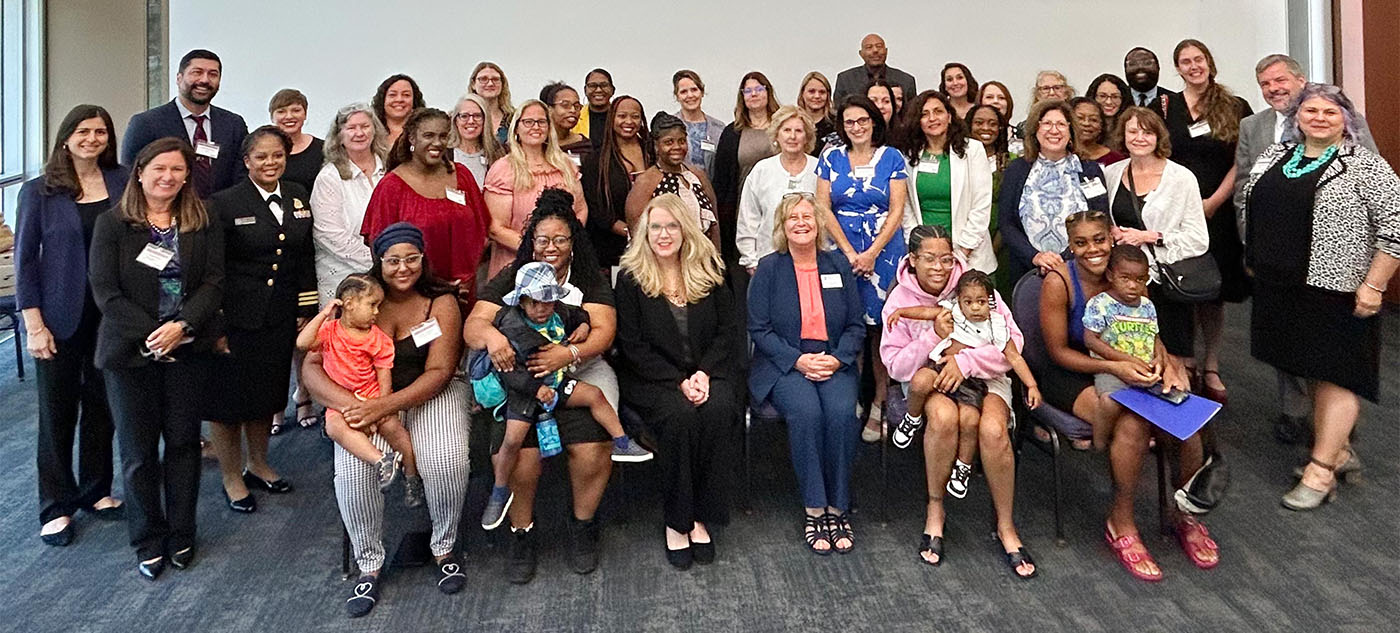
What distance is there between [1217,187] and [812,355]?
235cm

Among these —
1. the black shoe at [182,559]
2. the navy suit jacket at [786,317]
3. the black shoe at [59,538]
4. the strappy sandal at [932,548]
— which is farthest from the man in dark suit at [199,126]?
the strappy sandal at [932,548]

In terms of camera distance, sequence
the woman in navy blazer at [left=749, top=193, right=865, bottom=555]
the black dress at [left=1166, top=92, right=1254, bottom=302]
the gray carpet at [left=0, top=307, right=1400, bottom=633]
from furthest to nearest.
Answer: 1. the black dress at [left=1166, top=92, right=1254, bottom=302]
2. the woman in navy blazer at [left=749, top=193, right=865, bottom=555]
3. the gray carpet at [left=0, top=307, right=1400, bottom=633]

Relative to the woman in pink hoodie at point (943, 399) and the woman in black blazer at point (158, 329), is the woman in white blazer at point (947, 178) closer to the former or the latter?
the woman in pink hoodie at point (943, 399)

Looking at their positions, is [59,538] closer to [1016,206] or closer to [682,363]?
[682,363]

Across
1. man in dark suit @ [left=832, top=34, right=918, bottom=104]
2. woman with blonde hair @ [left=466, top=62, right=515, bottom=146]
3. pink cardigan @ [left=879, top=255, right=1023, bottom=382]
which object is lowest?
pink cardigan @ [left=879, top=255, right=1023, bottom=382]

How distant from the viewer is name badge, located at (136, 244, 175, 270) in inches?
107

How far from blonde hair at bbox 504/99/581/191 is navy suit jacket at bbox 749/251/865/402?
0.97 m

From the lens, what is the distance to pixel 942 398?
2.88m

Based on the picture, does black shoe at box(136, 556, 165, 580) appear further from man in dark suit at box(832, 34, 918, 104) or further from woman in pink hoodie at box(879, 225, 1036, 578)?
man in dark suit at box(832, 34, 918, 104)

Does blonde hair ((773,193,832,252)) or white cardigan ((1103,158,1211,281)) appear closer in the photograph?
blonde hair ((773,193,832,252))

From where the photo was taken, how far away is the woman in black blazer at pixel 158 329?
2688 millimetres

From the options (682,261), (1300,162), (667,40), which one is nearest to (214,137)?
(682,261)

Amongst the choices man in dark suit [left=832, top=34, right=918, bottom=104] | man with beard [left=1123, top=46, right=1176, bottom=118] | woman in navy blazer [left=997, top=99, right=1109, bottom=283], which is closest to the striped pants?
woman in navy blazer [left=997, top=99, right=1109, bottom=283]

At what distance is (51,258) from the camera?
2.92 metres
